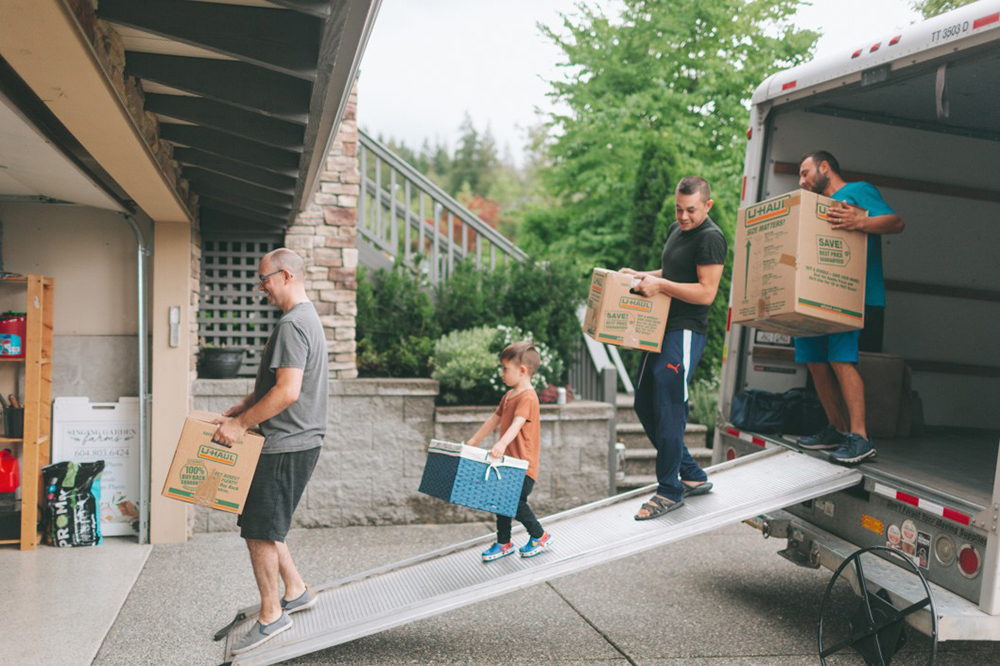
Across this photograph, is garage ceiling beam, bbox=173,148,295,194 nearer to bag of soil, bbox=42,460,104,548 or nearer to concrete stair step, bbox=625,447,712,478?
bag of soil, bbox=42,460,104,548

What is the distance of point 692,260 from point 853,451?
1.25 m

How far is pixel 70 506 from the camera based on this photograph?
5.64 metres

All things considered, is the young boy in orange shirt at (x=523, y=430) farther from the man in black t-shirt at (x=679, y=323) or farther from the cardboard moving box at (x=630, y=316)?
the man in black t-shirt at (x=679, y=323)

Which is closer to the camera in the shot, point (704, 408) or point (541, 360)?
point (541, 360)

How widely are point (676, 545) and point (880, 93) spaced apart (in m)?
3.48

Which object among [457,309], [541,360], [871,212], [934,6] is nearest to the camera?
[871,212]

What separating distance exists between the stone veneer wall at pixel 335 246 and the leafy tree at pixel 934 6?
26.1ft

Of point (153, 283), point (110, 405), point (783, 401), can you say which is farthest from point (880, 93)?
point (110, 405)

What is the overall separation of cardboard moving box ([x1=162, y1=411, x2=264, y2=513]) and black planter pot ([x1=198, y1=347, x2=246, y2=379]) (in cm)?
284

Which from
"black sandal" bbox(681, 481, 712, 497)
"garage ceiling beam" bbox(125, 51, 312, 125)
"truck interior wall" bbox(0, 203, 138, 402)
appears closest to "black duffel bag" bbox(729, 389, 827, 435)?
"black sandal" bbox(681, 481, 712, 497)

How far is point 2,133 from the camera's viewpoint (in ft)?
11.6

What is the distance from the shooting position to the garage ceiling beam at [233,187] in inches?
212

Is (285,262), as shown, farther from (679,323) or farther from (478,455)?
(679,323)

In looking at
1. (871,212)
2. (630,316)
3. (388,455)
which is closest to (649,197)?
(388,455)
